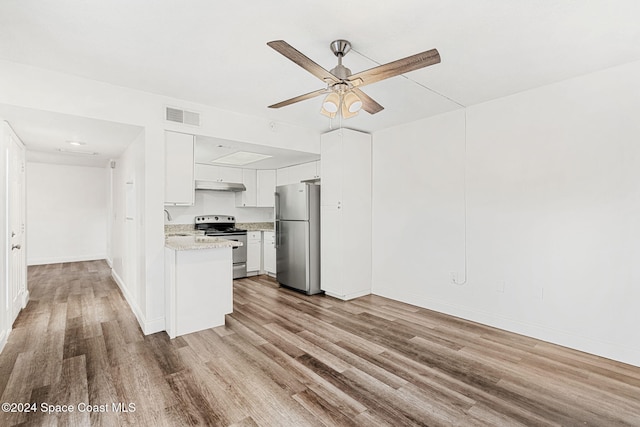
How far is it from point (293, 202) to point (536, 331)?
348cm

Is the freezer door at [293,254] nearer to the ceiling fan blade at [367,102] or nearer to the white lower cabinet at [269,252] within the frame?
the white lower cabinet at [269,252]

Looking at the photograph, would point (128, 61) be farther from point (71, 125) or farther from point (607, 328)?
point (607, 328)

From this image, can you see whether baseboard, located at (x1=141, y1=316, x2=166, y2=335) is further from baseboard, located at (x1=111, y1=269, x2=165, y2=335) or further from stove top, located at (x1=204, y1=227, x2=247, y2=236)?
stove top, located at (x1=204, y1=227, x2=247, y2=236)

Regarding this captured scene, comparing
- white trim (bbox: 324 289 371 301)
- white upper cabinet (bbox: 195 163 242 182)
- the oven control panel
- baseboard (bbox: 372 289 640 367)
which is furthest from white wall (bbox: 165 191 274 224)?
baseboard (bbox: 372 289 640 367)

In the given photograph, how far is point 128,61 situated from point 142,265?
208 centimetres

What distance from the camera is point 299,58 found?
1829 mm

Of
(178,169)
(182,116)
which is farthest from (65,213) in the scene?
(182,116)

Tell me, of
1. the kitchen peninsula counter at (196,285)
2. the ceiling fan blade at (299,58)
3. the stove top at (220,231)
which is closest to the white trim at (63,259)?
the stove top at (220,231)

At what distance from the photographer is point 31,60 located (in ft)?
8.23

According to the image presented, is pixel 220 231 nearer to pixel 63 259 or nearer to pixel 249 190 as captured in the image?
pixel 249 190

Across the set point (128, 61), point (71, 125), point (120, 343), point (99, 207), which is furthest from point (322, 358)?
point (99, 207)

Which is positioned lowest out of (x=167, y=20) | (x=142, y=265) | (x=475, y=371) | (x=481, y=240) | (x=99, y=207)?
(x=475, y=371)

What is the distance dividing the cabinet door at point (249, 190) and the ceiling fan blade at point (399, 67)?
4361mm

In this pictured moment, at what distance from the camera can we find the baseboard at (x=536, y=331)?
265 centimetres
